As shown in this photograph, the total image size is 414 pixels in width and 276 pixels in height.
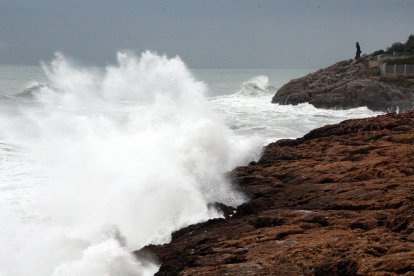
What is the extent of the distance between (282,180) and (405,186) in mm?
2543

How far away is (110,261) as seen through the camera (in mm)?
6645

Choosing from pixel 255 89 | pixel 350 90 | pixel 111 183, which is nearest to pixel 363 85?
pixel 350 90

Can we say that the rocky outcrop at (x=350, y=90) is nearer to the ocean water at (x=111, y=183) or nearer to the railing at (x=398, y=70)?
the railing at (x=398, y=70)

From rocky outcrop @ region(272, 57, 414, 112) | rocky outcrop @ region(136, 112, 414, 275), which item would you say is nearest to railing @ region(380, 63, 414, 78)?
rocky outcrop @ region(272, 57, 414, 112)

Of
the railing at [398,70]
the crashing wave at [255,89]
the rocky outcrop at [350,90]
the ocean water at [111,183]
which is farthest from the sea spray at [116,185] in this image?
the crashing wave at [255,89]

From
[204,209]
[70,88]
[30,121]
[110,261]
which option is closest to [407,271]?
[110,261]

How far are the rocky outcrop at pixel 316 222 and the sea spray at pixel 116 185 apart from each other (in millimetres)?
621

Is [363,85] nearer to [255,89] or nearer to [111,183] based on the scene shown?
[255,89]

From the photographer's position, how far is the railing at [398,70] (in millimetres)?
33938

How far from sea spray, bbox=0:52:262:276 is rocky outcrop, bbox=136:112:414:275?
621 millimetres

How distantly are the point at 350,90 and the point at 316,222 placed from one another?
87.1ft

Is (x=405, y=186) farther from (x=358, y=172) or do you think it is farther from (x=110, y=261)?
(x=110, y=261)

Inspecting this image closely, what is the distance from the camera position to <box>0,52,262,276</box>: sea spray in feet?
24.7

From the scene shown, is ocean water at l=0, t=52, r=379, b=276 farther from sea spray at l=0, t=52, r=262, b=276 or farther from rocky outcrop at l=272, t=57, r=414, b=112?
rocky outcrop at l=272, t=57, r=414, b=112
